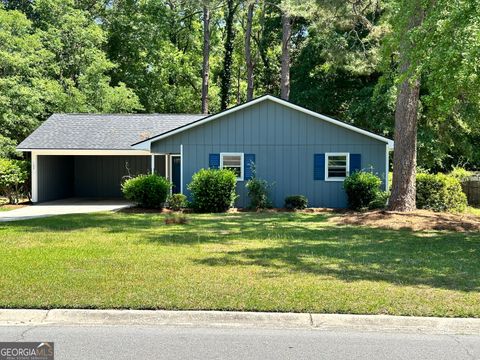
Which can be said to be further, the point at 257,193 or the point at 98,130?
the point at 98,130

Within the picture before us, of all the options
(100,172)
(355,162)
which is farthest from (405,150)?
(100,172)

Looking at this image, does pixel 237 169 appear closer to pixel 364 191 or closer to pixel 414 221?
pixel 364 191

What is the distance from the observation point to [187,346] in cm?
543

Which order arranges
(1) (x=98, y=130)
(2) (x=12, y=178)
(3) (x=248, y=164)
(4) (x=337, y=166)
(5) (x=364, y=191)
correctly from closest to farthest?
(5) (x=364, y=191) < (4) (x=337, y=166) < (3) (x=248, y=164) < (2) (x=12, y=178) < (1) (x=98, y=130)

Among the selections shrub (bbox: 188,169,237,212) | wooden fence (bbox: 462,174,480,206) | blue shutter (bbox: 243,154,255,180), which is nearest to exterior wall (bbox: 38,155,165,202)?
blue shutter (bbox: 243,154,255,180)

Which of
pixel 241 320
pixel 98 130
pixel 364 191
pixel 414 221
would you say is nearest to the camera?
pixel 241 320

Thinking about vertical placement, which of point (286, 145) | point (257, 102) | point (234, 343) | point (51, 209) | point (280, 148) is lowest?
point (234, 343)

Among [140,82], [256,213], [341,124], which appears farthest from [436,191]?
[140,82]

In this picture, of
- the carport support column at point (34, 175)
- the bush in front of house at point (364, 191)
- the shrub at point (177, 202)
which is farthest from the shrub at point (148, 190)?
→ the bush in front of house at point (364, 191)

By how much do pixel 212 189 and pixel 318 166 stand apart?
4.61 metres

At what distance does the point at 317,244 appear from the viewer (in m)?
11.8

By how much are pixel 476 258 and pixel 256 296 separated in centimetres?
522

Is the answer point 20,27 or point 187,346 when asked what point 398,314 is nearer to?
A: point 187,346

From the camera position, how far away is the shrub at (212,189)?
1969cm
